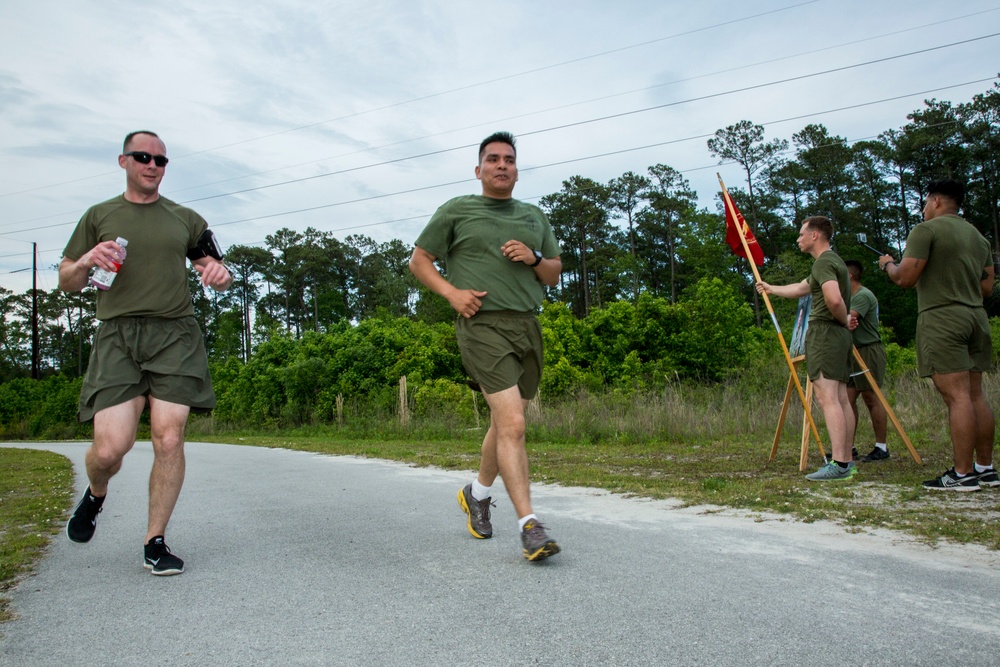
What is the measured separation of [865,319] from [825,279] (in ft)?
6.33

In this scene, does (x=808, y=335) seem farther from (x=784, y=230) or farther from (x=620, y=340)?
(x=784, y=230)

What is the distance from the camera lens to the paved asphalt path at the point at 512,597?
2.57 m

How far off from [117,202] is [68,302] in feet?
339

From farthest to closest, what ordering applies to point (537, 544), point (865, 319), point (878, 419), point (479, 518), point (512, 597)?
point (865, 319) → point (878, 419) → point (479, 518) → point (537, 544) → point (512, 597)

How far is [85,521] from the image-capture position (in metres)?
4.24

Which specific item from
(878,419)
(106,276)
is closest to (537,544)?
(106,276)

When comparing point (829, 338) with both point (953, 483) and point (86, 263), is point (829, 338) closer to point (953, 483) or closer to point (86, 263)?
point (953, 483)

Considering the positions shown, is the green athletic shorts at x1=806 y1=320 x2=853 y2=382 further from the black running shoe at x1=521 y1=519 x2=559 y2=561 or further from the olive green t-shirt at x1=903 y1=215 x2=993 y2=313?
the black running shoe at x1=521 y1=519 x2=559 y2=561

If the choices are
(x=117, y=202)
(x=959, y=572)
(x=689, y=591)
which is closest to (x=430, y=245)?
(x=117, y=202)

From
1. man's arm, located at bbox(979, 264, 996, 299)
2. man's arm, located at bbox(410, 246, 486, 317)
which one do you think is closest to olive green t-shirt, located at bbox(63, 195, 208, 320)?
man's arm, located at bbox(410, 246, 486, 317)

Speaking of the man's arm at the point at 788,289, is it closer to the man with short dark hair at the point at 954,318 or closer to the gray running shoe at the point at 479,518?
the man with short dark hair at the point at 954,318

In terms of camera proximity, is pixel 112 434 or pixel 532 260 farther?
pixel 532 260

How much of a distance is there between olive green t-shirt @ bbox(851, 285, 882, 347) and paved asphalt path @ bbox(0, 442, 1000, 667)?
4.10 meters

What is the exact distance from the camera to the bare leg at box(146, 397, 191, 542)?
394cm
